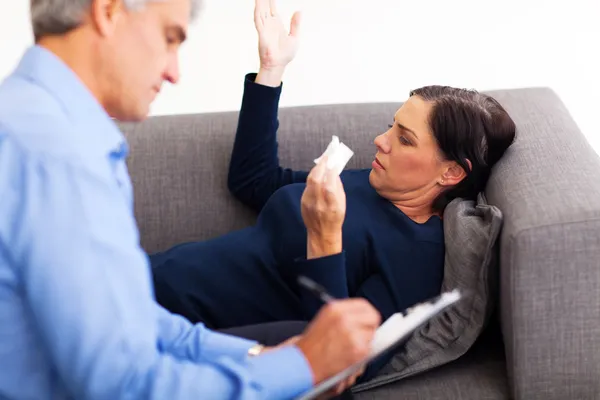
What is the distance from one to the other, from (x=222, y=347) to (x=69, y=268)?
0.48 m

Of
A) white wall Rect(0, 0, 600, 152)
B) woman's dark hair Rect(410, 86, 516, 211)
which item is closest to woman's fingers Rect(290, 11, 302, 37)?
woman's dark hair Rect(410, 86, 516, 211)

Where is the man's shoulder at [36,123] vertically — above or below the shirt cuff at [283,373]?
above

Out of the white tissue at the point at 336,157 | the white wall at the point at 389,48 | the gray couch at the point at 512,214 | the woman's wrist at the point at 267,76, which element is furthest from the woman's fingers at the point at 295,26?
the white wall at the point at 389,48

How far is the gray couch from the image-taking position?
158cm

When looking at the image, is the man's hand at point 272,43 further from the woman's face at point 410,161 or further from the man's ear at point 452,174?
the man's ear at point 452,174

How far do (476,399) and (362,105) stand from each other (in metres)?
0.84

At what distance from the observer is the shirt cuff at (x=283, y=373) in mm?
1158

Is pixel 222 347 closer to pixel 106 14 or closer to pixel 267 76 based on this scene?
pixel 106 14

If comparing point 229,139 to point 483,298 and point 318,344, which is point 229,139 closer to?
point 483,298

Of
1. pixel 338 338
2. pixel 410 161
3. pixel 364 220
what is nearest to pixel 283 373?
pixel 338 338

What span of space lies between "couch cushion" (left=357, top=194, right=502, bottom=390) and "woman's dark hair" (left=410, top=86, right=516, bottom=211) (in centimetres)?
17

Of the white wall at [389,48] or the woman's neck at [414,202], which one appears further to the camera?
the white wall at [389,48]

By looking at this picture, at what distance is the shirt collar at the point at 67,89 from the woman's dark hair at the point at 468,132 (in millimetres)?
924

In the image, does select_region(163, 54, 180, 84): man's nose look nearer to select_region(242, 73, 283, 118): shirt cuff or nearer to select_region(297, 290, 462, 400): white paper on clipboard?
select_region(297, 290, 462, 400): white paper on clipboard
